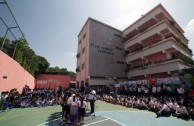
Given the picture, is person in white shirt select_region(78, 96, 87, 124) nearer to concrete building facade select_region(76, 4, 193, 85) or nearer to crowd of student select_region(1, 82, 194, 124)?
crowd of student select_region(1, 82, 194, 124)

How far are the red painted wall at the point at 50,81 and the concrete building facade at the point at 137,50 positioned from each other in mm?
8121

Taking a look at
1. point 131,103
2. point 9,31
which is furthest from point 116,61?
point 9,31

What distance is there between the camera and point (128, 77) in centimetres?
3023

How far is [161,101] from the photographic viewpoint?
493 inches

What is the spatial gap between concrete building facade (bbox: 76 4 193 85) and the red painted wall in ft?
26.6

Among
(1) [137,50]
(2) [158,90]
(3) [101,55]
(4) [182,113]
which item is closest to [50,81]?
(3) [101,55]

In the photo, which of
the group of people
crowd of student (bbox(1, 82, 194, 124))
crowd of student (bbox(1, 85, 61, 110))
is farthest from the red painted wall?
the group of people

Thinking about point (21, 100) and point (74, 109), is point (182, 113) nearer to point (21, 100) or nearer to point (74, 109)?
point (74, 109)

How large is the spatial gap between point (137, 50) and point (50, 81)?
24074mm

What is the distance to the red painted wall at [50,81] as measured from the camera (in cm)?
3431

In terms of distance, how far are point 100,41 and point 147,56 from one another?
1043 centimetres

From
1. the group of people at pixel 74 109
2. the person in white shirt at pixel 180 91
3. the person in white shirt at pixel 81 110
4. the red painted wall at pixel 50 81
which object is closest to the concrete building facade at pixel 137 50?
the person in white shirt at pixel 180 91

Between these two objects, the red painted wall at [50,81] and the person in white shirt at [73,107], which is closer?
the person in white shirt at [73,107]

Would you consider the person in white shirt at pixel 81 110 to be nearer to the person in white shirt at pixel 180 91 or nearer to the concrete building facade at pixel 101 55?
the person in white shirt at pixel 180 91
